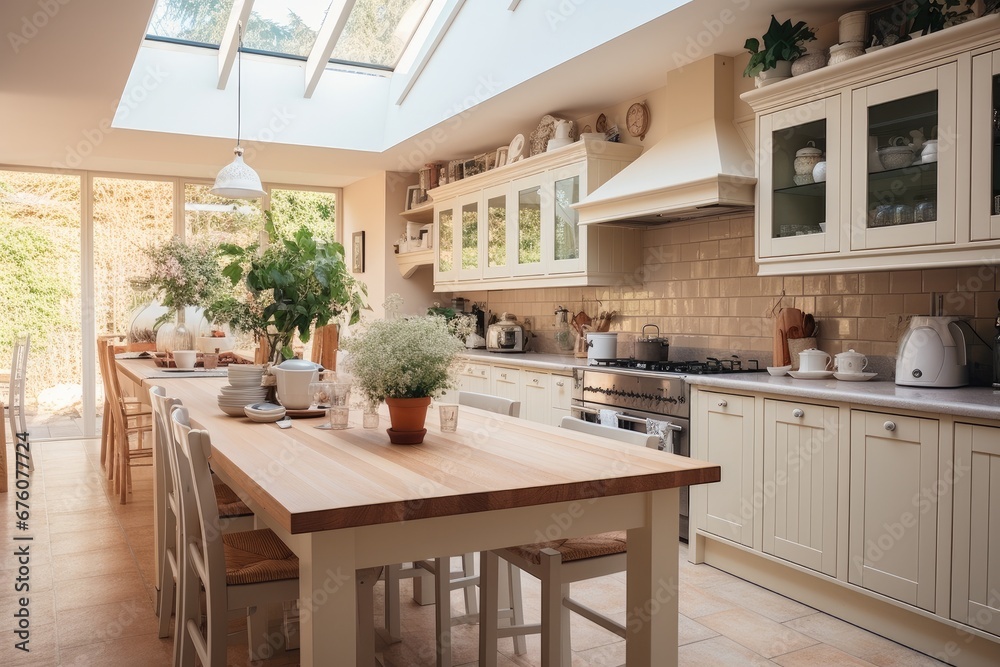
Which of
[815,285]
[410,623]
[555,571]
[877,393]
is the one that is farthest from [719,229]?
[555,571]

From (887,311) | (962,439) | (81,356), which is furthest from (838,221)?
(81,356)

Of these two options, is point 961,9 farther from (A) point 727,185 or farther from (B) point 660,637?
(B) point 660,637

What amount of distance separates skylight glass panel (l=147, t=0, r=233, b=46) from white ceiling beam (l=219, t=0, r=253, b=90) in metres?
0.05

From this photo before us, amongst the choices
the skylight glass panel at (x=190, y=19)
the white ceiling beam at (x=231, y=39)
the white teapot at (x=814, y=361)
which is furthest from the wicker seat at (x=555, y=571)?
the skylight glass panel at (x=190, y=19)

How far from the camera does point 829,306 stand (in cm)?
371

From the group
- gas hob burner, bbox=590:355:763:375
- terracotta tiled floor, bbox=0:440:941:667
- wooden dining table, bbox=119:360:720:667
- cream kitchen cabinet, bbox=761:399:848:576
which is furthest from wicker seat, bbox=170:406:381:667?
gas hob burner, bbox=590:355:763:375

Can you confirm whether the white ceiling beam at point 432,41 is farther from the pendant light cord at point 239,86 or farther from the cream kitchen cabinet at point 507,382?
the cream kitchen cabinet at point 507,382

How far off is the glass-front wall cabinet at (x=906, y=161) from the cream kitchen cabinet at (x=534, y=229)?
1804mm

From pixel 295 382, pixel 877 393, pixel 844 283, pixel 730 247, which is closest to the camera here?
pixel 295 382

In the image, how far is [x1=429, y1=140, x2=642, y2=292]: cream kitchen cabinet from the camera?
4.80 metres

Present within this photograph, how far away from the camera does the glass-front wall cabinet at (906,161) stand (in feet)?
9.39

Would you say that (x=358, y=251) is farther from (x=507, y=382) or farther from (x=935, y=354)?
(x=935, y=354)

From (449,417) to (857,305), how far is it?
2.19 meters

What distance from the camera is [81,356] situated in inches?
281
